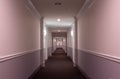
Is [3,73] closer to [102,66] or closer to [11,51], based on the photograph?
[11,51]

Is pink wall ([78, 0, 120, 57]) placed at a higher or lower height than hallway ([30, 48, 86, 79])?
higher

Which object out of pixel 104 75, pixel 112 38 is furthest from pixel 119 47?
pixel 104 75

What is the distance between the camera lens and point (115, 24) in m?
2.73

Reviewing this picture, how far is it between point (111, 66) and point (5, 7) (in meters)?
2.16

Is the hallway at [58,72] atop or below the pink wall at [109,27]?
below

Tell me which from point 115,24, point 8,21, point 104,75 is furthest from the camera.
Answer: point 104,75

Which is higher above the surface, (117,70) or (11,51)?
(11,51)

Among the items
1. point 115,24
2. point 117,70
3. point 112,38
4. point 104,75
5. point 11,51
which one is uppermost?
point 115,24

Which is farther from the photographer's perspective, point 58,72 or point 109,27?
point 58,72

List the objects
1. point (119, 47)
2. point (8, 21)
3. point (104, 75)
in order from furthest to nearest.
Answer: point (104, 75) → point (8, 21) → point (119, 47)

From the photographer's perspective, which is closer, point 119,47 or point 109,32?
point 119,47

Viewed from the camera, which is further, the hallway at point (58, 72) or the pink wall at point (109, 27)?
the hallway at point (58, 72)

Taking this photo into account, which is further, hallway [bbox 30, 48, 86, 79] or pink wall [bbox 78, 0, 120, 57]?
hallway [bbox 30, 48, 86, 79]

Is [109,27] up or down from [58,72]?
up
